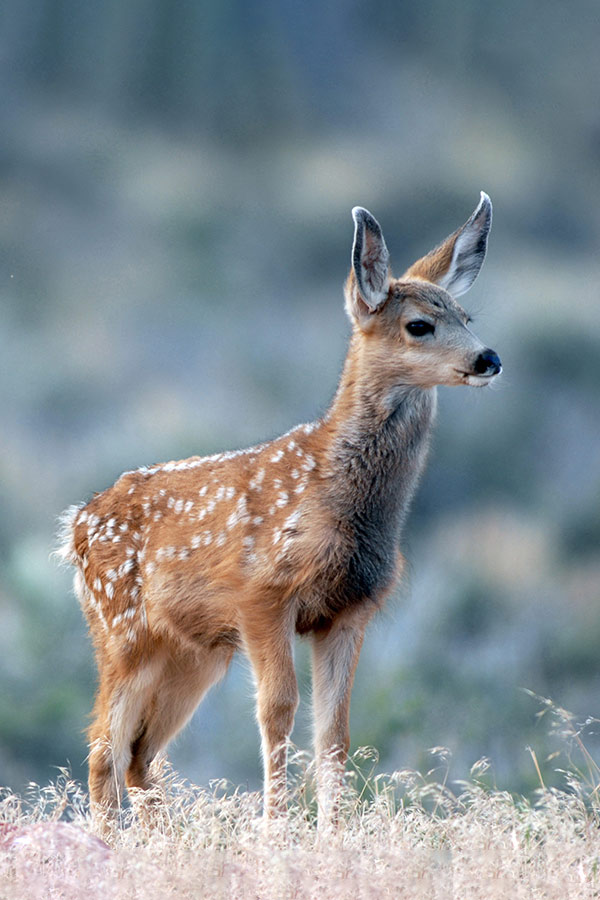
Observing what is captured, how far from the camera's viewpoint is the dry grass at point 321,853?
162 inches

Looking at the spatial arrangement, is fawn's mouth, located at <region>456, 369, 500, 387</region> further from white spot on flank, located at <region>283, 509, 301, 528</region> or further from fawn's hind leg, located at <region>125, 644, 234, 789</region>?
fawn's hind leg, located at <region>125, 644, 234, 789</region>

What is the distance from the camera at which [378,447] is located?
6145 millimetres

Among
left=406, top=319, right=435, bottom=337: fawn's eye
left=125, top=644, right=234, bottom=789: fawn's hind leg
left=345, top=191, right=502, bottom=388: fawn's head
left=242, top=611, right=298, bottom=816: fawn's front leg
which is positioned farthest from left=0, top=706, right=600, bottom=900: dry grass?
left=406, top=319, right=435, bottom=337: fawn's eye

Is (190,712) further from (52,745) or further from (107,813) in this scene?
(52,745)

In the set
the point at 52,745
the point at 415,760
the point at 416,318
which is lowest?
the point at 52,745

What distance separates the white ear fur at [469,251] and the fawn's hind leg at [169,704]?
2.18m

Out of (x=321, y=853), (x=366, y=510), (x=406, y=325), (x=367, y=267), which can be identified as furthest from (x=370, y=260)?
(x=321, y=853)

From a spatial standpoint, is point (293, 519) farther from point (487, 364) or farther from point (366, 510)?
point (487, 364)

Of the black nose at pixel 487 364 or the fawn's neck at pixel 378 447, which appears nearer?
the black nose at pixel 487 364

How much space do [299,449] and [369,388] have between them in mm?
449


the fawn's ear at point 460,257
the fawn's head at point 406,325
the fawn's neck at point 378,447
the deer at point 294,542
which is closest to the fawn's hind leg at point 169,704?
the deer at point 294,542

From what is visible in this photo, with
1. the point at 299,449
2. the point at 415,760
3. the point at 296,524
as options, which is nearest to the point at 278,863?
the point at 296,524

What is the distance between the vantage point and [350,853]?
169 inches

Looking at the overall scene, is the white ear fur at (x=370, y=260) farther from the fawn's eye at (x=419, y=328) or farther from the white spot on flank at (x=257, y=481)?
the white spot on flank at (x=257, y=481)
